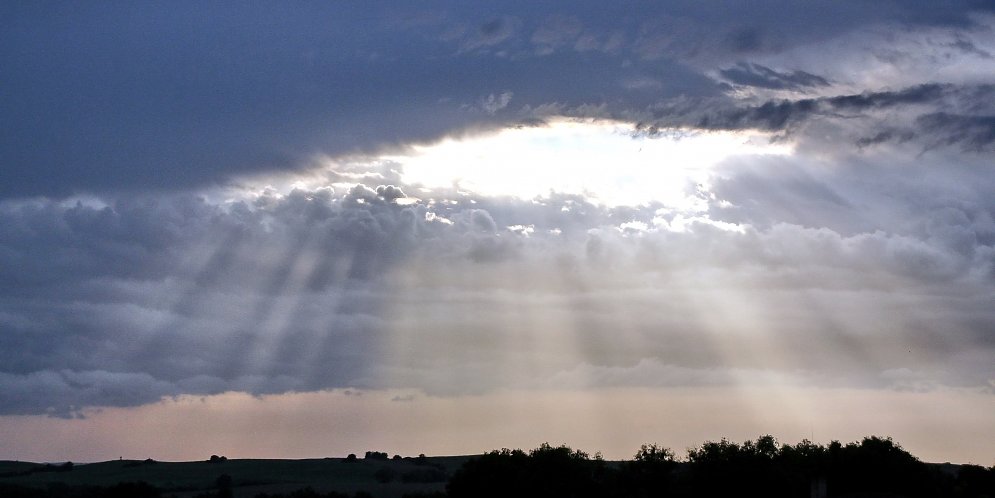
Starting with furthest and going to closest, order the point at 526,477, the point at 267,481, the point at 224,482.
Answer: the point at 267,481 < the point at 224,482 < the point at 526,477

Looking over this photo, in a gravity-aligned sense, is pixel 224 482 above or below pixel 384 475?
below

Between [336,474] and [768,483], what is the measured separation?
103096 mm

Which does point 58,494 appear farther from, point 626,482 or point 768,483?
point 768,483

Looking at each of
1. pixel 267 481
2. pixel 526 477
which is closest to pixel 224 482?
pixel 267 481

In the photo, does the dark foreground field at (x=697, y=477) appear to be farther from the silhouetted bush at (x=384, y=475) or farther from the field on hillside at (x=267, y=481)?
the silhouetted bush at (x=384, y=475)

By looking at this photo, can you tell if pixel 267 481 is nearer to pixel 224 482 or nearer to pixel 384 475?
pixel 224 482

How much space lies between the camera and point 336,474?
7771 inches

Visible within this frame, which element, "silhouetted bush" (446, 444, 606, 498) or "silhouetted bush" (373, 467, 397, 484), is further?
"silhouetted bush" (373, 467, 397, 484)

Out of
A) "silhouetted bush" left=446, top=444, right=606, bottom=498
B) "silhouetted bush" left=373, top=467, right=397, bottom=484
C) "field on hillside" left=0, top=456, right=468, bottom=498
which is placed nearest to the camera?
"silhouetted bush" left=446, top=444, right=606, bottom=498

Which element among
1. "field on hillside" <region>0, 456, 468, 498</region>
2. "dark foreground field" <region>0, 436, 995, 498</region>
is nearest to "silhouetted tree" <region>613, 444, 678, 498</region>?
"dark foreground field" <region>0, 436, 995, 498</region>

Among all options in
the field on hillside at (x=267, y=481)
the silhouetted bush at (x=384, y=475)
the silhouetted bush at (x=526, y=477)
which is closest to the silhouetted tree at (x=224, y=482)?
the field on hillside at (x=267, y=481)

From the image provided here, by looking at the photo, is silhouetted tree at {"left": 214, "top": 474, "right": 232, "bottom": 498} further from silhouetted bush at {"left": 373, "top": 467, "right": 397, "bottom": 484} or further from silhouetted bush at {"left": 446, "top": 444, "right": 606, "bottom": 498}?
silhouetted bush at {"left": 446, "top": 444, "right": 606, "bottom": 498}

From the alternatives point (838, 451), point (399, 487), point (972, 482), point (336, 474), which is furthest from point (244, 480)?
point (972, 482)

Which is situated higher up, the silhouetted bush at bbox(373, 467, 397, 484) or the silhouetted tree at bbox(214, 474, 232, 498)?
the silhouetted bush at bbox(373, 467, 397, 484)
